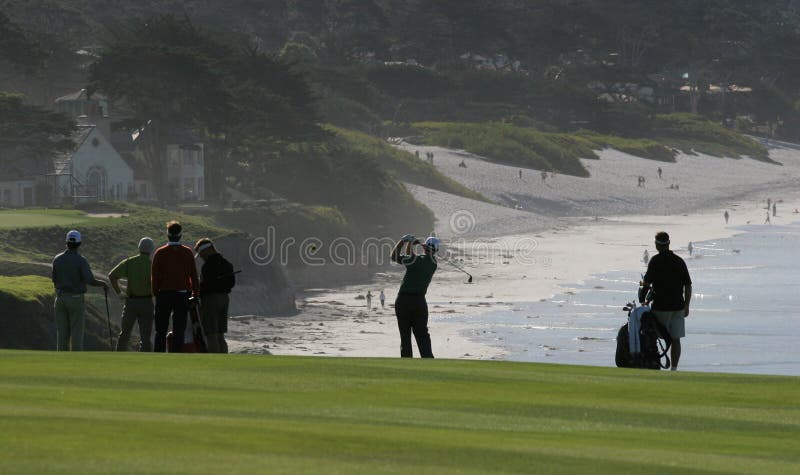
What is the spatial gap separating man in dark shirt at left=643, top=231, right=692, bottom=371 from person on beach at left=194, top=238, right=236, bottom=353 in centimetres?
506

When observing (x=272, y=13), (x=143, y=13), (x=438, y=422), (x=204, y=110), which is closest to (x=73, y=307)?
(x=438, y=422)

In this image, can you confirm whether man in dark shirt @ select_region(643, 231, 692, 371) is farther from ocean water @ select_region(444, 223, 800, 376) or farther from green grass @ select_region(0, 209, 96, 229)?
green grass @ select_region(0, 209, 96, 229)

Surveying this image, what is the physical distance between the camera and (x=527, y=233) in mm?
84625

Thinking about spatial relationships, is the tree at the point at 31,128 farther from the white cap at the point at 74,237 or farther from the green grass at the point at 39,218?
the white cap at the point at 74,237

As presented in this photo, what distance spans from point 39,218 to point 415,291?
3897cm

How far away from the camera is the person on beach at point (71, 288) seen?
19.0m

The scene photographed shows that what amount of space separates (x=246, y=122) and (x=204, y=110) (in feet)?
11.8

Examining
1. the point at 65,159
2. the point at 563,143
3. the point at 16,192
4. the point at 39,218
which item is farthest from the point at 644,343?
the point at 563,143

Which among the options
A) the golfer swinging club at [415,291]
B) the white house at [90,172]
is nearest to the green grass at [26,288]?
the golfer swinging club at [415,291]

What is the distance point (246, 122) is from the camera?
78.6 m

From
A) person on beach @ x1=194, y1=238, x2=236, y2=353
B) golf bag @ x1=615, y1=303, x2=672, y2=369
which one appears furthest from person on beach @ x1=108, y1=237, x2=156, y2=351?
golf bag @ x1=615, y1=303, x2=672, y2=369

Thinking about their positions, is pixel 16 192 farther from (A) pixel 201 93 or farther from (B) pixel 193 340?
(B) pixel 193 340

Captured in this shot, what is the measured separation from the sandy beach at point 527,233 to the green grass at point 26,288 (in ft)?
21.3

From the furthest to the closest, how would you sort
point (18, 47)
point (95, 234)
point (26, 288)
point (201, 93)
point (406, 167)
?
point (406, 167) → point (18, 47) → point (201, 93) → point (95, 234) → point (26, 288)
